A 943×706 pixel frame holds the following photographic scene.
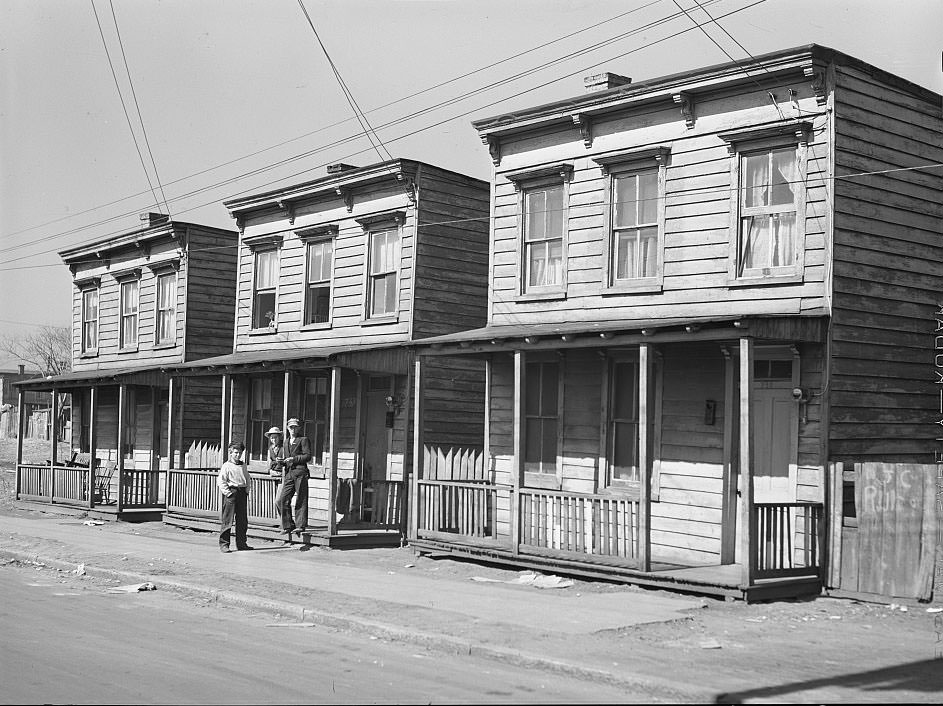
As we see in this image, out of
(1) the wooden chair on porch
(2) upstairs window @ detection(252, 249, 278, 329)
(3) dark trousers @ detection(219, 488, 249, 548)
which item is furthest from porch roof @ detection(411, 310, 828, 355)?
(1) the wooden chair on porch

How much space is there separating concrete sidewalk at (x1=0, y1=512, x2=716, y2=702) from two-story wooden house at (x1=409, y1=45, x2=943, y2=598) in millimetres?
1118

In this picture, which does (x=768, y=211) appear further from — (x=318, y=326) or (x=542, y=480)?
(x=318, y=326)

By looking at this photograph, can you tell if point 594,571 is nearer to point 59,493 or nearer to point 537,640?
point 537,640

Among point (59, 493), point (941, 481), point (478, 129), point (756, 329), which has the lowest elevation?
point (59, 493)

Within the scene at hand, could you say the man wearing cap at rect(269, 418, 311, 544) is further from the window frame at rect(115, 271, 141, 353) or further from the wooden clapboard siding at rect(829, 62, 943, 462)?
the window frame at rect(115, 271, 141, 353)

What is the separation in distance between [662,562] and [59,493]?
18.7 meters

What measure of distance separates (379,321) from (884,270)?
10.1 meters

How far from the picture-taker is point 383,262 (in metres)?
21.9

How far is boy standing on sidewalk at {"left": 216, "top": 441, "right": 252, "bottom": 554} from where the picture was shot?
1883cm

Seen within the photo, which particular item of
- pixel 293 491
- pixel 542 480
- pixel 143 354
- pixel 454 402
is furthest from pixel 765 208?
pixel 143 354

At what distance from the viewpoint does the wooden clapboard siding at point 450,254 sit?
21.2 m

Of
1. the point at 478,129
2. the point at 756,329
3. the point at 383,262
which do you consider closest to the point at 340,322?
the point at 383,262

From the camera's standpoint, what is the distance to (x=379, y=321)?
2166cm

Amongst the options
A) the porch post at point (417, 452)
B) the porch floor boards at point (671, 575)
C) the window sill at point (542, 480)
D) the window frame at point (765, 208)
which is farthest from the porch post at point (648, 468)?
the porch post at point (417, 452)
